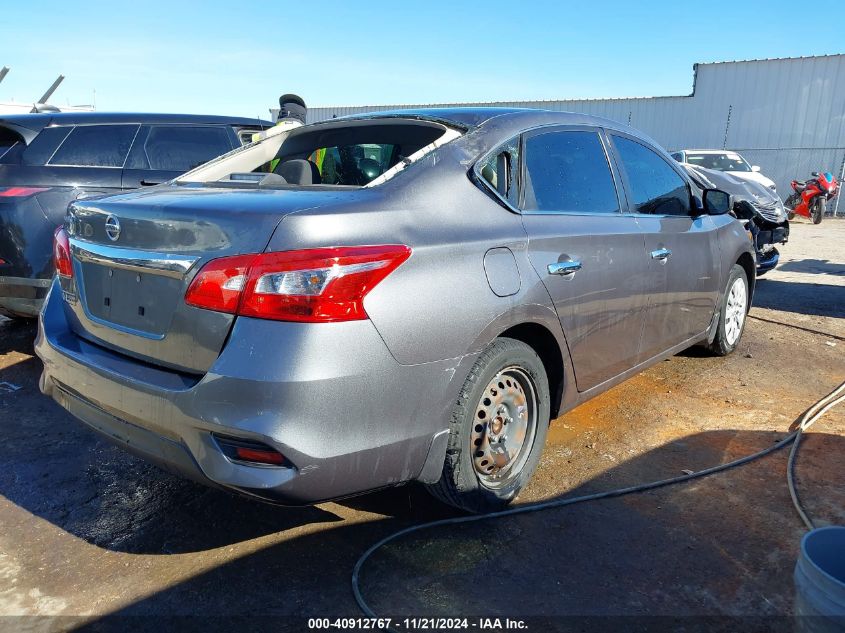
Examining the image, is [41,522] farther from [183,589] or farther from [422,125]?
[422,125]

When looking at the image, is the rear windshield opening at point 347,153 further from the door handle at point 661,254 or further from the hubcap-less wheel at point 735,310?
the hubcap-less wheel at point 735,310

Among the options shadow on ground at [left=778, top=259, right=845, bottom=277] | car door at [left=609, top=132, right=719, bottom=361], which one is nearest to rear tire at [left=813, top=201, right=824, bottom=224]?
shadow on ground at [left=778, top=259, right=845, bottom=277]

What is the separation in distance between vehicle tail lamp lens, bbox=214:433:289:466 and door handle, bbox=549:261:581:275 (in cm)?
138

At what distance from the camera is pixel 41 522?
281 cm

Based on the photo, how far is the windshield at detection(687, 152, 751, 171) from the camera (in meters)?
15.4

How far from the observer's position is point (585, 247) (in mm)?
3018

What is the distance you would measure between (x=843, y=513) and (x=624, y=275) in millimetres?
1390

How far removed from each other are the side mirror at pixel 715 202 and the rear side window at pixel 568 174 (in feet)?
3.69

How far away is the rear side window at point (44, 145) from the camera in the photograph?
4737 mm

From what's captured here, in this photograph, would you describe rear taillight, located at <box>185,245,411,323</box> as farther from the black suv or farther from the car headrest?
the black suv

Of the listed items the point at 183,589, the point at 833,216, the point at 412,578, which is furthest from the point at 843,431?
the point at 833,216

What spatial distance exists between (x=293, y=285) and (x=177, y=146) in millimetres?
4147

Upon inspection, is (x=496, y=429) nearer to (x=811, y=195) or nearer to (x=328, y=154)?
(x=328, y=154)

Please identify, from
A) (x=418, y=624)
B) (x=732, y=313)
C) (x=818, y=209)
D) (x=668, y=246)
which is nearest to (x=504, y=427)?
(x=418, y=624)
